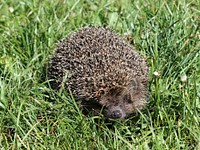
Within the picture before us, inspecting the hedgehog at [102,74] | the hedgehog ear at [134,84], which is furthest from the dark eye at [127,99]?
the hedgehog ear at [134,84]

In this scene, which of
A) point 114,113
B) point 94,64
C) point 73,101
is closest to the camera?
point 73,101

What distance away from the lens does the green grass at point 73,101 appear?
15.0 ft

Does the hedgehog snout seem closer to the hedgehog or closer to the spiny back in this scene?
the hedgehog

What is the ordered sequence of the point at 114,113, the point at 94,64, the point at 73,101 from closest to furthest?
the point at 73,101
the point at 114,113
the point at 94,64

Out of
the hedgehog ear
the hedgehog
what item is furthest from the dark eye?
the hedgehog ear

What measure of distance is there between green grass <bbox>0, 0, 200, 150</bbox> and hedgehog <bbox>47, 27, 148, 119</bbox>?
0.37ft

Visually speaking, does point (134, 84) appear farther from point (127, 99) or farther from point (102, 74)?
point (102, 74)

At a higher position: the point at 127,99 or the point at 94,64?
the point at 94,64

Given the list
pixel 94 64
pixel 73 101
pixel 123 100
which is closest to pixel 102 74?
pixel 94 64

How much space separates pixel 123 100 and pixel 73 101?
1.91ft

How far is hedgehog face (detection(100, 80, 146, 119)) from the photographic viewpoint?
491 cm

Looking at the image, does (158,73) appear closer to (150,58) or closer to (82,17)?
(150,58)

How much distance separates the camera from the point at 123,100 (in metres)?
5.03

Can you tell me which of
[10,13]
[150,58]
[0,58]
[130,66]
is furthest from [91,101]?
[10,13]
